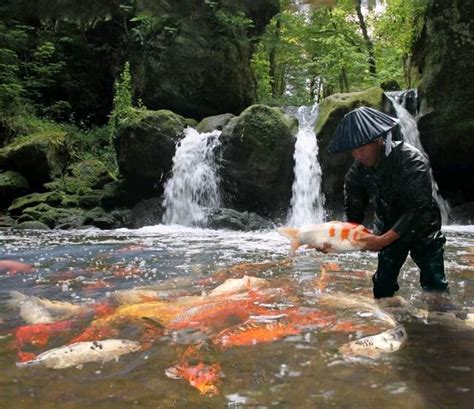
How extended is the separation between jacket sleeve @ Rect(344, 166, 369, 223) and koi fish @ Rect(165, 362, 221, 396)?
1.93 metres

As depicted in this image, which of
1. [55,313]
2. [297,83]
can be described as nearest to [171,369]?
[55,313]

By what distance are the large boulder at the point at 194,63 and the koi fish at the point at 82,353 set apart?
16.8 metres

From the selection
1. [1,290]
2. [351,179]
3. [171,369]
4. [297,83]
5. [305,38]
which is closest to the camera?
[171,369]

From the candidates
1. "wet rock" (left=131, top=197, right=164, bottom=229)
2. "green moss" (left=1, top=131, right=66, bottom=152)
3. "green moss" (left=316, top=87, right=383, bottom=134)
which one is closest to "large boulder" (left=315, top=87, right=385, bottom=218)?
"green moss" (left=316, top=87, right=383, bottom=134)

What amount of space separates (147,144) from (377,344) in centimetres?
1315

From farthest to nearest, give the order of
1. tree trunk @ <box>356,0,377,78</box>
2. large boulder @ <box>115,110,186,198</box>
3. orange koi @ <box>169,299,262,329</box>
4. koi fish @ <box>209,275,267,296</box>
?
tree trunk @ <box>356,0,377,78</box>
large boulder @ <box>115,110,186,198</box>
koi fish @ <box>209,275,267,296</box>
orange koi @ <box>169,299,262,329</box>

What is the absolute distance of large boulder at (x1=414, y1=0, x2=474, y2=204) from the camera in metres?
14.3

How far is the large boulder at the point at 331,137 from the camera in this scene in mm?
14414

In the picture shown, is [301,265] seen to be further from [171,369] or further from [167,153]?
[167,153]

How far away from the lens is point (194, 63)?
1948 cm

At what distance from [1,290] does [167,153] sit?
10.3 m

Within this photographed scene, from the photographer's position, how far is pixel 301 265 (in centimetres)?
710

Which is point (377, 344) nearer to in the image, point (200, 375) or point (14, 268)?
point (200, 375)

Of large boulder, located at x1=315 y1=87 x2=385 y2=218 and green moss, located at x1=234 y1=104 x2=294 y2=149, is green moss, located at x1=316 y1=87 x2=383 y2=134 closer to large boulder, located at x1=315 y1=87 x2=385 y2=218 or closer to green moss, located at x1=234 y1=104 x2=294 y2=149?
large boulder, located at x1=315 y1=87 x2=385 y2=218
